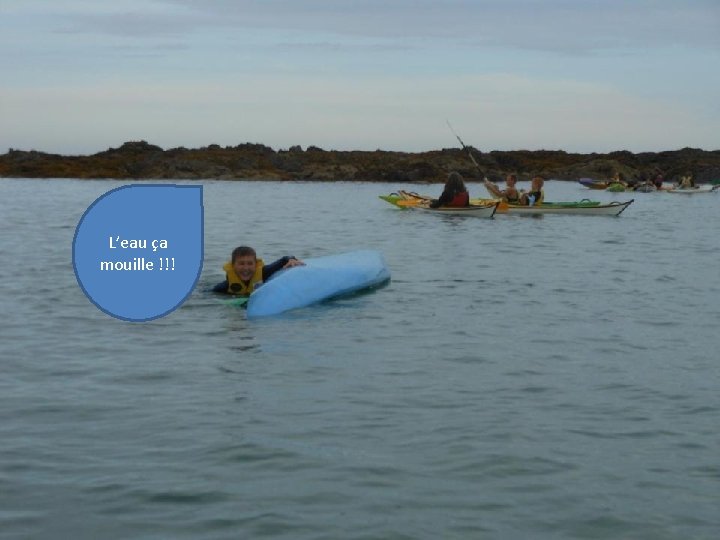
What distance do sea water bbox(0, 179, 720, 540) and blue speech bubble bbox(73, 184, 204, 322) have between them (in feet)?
1.96

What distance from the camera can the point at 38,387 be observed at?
8.33 meters

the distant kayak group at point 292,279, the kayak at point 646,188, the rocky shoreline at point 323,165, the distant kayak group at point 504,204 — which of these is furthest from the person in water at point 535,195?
the rocky shoreline at point 323,165

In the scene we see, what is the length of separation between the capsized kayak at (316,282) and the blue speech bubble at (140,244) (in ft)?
6.48

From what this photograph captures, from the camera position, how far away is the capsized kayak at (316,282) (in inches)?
459

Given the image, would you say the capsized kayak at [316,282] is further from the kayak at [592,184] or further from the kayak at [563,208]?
the kayak at [592,184]

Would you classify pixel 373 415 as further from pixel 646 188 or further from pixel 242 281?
pixel 646 188

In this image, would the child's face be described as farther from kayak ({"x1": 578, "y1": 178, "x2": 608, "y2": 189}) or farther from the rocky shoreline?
the rocky shoreline

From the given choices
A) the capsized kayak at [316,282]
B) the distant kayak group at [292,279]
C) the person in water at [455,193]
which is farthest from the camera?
the person in water at [455,193]

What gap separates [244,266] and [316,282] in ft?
2.89

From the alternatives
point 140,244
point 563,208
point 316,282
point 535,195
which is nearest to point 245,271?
point 316,282

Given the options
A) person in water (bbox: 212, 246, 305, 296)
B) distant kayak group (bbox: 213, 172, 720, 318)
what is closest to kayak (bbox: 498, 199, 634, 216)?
distant kayak group (bbox: 213, 172, 720, 318)

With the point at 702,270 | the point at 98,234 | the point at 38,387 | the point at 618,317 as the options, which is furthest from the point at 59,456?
the point at 702,270

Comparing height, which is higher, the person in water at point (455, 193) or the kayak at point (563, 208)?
the person in water at point (455, 193)

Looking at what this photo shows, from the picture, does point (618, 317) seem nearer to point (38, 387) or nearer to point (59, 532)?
Result: point (38, 387)
